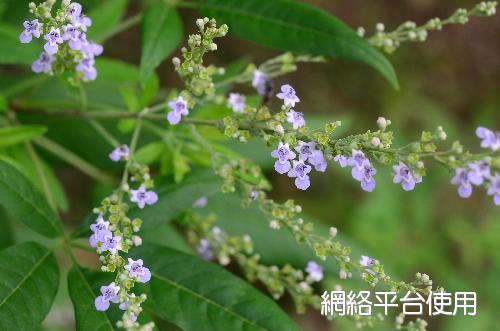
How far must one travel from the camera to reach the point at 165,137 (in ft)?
12.3

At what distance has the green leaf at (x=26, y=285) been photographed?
2.83m

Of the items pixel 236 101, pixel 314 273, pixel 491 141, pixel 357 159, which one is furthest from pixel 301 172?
pixel 314 273

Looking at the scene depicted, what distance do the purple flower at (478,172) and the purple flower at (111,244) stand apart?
4.79 ft

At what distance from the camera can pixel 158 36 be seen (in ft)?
12.3

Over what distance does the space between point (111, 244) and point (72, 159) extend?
6.66 feet

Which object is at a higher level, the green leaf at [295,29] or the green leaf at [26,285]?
the green leaf at [295,29]

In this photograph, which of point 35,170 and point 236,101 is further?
point 35,170

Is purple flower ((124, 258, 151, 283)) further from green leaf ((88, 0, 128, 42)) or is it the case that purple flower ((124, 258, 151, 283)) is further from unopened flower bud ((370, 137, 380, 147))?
green leaf ((88, 0, 128, 42))

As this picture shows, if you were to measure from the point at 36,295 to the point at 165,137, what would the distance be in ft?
3.89

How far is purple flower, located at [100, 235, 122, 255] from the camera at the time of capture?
2.77m

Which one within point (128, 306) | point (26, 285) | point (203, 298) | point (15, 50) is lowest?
point (128, 306)

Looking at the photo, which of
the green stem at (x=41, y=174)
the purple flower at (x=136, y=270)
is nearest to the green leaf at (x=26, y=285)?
the purple flower at (x=136, y=270)

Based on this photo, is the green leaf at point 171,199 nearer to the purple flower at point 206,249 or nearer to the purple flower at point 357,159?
the purple flower at point 206,249

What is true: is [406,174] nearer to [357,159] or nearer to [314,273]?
[357,159]
